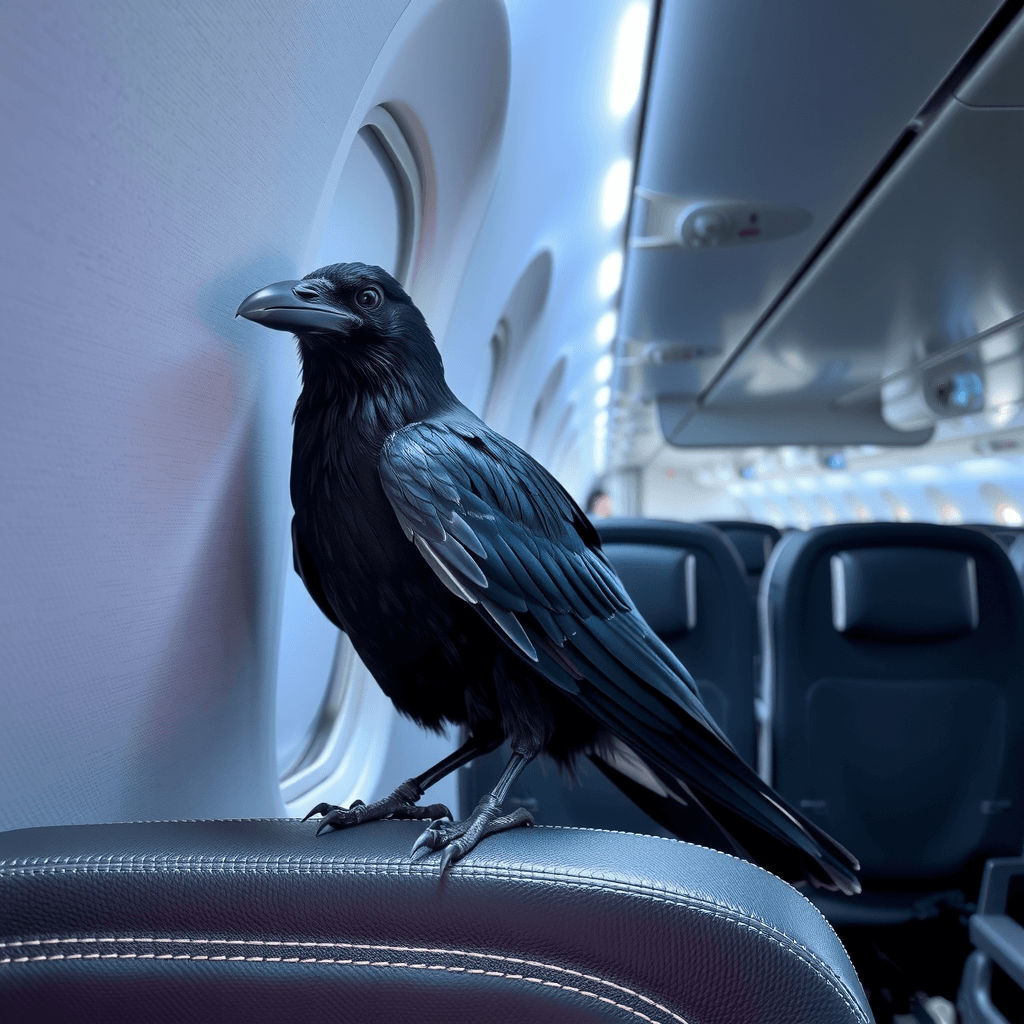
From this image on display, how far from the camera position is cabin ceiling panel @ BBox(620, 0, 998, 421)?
2197mm

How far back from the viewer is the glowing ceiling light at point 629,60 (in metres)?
2.28

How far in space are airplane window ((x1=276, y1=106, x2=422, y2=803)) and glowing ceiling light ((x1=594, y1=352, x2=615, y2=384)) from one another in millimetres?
4794

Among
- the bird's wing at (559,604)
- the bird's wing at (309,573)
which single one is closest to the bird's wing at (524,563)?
the bird's wing at (559,604)

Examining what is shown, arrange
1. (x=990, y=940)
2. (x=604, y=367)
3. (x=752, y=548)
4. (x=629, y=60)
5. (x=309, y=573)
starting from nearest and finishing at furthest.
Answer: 1. (x=309, y=573)
2. (x=990, y=940)
3. (x=629, y=60)
4. (x=752, y=548)
5. (x=604, y=367)

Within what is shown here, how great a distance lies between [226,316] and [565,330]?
14.7 ft

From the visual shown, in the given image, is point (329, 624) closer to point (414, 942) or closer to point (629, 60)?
point (414, 942)

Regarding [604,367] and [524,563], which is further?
[604,367]

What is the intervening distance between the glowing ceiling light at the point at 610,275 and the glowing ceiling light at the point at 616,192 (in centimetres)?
50

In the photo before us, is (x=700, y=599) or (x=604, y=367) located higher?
(x=604, y=367)

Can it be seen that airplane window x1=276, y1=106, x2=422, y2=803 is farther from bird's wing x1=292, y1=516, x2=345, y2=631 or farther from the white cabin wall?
bird's wing x1=292, y1=516, x2=345, y2=631

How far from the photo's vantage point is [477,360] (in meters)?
2.95

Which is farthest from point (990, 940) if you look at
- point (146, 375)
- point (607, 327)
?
point (607, 327)

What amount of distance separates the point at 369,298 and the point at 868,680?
1.71 meters

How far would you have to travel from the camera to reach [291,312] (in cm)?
87
